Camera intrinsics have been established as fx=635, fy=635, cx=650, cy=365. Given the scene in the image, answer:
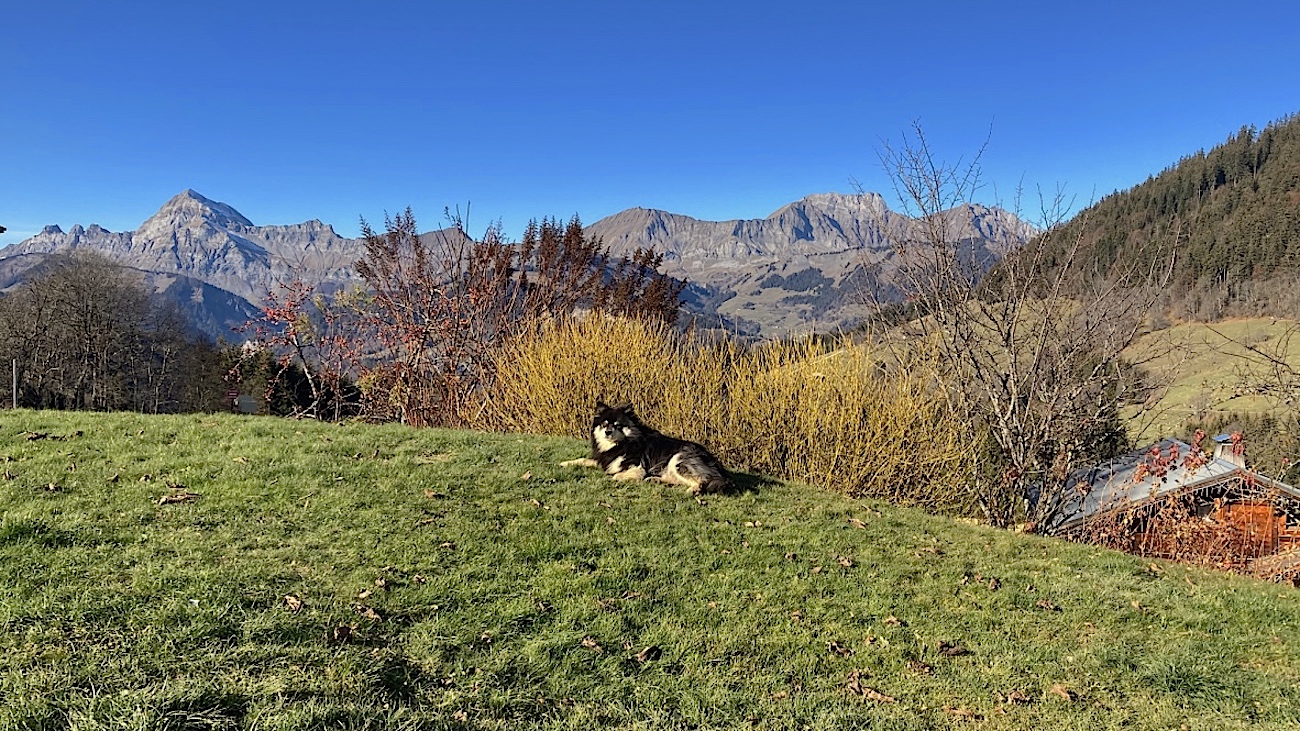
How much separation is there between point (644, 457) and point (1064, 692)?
15.2ft

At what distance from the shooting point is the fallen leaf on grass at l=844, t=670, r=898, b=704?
3.69 m

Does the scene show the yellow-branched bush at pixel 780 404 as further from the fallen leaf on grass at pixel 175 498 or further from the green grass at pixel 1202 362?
the fallen leaf on grass at pixel 175 498

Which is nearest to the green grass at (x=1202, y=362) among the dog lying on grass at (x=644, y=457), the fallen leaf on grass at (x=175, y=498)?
the dog lying on grass at (x=644, y=457)

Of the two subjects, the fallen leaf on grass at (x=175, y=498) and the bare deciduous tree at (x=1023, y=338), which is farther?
the bare deciduous tree at (x=1023, y=338)

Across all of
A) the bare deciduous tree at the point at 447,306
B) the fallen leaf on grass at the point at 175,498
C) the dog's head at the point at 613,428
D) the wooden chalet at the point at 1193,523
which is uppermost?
the bare deciduous tree at the point at 447,306

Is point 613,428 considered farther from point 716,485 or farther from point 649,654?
point 649,654

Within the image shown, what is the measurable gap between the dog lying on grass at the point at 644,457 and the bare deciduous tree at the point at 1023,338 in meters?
4.53

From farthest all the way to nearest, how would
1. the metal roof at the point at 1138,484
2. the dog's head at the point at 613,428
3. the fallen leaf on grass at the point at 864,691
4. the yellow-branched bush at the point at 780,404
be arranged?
1. the yellow-branched bush at the point at 780,404
2. the metal roof at the point at 1138,484
3. the dog's head at the point at 613,428
4. the fallen leaf on grass at the point at 864,691

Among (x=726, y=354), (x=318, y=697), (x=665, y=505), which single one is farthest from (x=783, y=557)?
(x=726, y=354)

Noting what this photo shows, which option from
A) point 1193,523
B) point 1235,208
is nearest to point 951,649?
point 1193,523

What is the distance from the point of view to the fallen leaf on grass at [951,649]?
14.1ft

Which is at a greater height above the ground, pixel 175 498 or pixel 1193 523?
pixel 175 498

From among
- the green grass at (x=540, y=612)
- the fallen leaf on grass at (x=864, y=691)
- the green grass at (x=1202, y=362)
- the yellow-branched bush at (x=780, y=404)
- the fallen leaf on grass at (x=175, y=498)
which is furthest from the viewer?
the yellow-branched bush at (x=780, y=404)

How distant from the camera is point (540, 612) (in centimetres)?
424
